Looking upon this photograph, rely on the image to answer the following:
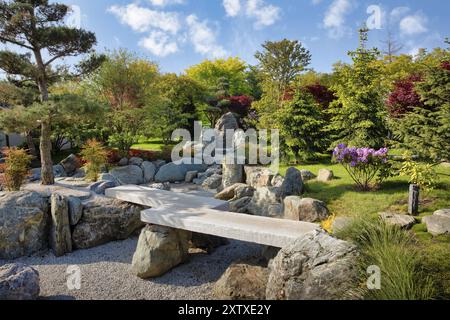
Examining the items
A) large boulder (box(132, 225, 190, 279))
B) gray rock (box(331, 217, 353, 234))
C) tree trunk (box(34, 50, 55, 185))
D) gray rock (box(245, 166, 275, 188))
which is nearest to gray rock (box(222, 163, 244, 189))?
gray rock (box(245, 166, 275, 188))

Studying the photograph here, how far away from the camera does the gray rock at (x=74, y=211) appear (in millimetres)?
5496

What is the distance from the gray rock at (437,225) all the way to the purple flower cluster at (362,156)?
1.59m

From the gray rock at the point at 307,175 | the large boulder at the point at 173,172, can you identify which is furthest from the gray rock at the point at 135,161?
the gray rock at the point at 307,175

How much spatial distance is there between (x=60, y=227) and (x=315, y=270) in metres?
4.58

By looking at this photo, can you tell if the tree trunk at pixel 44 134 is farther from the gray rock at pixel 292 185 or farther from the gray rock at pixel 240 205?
the gray rock at pixel 292 185

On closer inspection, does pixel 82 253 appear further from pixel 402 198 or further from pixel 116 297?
pixel 402 198

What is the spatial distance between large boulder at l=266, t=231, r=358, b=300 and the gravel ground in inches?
54.7

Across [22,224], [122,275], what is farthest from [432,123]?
[22,224]

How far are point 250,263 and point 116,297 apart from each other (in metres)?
1.93

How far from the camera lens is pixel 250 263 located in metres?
4.40

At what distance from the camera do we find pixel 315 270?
112 inches

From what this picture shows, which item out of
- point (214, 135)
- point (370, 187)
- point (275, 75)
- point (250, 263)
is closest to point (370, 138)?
point (370, 187)

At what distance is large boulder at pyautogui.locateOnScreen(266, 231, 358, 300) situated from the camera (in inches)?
105

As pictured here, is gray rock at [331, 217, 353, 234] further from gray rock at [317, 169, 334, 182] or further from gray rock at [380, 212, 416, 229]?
gray rock at [317, 169, 334, 182]
